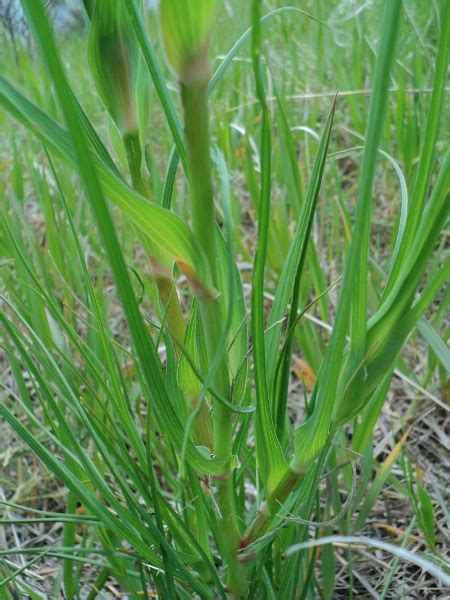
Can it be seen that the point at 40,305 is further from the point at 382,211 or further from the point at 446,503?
the point at 382,211

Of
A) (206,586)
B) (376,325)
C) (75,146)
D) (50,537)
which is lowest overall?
(50,537)

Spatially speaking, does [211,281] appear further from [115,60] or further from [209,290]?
[115,60]

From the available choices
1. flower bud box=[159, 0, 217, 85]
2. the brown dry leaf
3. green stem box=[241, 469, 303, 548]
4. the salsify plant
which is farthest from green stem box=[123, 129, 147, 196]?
the brown dry leaf

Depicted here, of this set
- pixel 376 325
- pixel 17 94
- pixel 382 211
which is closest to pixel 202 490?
pixel 376 325

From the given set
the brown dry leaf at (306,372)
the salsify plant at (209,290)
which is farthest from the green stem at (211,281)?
the brown dry leaf at (306,372)

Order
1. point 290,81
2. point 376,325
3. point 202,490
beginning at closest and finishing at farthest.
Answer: point 376,325 → point 202,490 → point 290,81

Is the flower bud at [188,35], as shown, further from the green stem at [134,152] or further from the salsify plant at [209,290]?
the green stem at [134,152]

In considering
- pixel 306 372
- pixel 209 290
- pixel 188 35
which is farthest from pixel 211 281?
pixel 306 372
